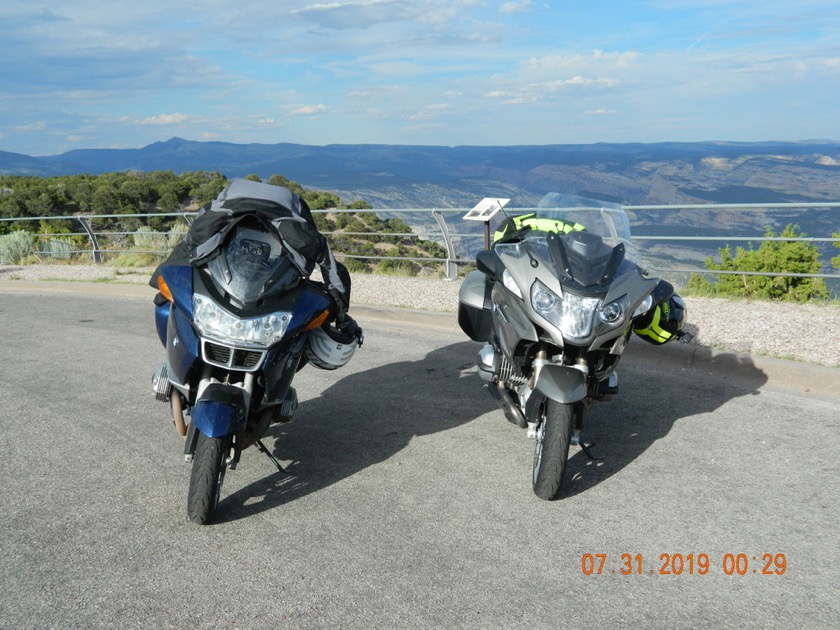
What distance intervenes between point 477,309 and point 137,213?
89.9 feet

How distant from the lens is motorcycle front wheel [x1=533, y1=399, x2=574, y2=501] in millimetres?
4711

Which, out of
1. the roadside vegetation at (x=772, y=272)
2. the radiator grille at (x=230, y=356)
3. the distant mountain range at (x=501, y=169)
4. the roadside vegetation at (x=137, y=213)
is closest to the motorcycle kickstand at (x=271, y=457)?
the radiator grille at (x=230, y=356)

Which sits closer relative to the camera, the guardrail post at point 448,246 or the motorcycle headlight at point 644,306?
the motorcycle headlight at point 644,306

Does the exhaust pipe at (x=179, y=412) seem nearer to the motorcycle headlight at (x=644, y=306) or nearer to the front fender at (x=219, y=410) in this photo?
the front fender at (x=219, y=410)

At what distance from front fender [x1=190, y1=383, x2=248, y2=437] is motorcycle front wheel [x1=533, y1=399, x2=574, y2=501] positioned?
5.40 feet

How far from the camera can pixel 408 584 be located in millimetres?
3889

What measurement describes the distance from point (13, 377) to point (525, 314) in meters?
5.29

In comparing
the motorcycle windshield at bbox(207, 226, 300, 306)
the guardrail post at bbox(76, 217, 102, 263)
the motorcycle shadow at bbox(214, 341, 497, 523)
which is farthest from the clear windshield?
the guardrail post at bbox(76, 217, 102, 263)

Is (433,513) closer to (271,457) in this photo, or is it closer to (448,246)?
(271,457)

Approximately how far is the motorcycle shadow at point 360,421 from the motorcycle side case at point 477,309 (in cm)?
75

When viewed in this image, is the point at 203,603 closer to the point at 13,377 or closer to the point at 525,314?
the point at 525,314

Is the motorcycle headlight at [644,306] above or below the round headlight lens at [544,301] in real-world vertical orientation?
below

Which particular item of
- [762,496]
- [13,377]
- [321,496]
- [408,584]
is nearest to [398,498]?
[321,496]
